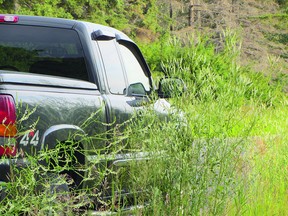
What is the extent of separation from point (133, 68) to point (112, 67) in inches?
28.6

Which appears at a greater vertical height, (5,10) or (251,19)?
(5,10)

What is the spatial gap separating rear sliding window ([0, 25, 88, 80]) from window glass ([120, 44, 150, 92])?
726mm

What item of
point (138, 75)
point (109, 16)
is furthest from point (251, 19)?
point (138, 75)

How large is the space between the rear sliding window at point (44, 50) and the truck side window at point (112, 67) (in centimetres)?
25

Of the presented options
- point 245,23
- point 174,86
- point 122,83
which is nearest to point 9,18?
point 122,83

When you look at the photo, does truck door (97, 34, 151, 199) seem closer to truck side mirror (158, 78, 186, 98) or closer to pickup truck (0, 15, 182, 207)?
pickup truck (0, 15, 182, 207)

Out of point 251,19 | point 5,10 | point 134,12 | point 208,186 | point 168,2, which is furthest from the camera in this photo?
point 251,19

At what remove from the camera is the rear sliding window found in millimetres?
6945

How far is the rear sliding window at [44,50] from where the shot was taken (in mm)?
6945

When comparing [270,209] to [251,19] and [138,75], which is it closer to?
[138,75]

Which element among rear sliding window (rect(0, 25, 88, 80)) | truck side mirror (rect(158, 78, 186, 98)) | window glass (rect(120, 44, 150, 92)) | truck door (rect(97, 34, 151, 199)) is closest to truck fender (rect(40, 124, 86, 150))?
truck door (rect(97, 34, 151, 199))

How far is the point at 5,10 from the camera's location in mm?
24281

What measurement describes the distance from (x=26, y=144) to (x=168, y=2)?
37.3 m

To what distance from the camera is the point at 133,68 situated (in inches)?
308
